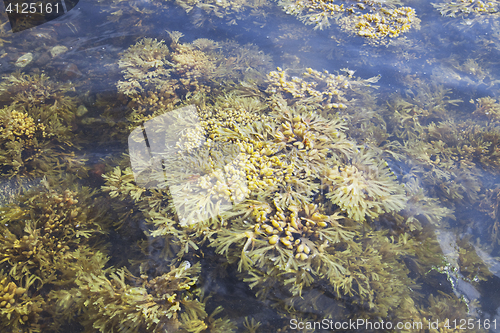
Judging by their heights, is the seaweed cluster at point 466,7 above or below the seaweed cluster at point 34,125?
above

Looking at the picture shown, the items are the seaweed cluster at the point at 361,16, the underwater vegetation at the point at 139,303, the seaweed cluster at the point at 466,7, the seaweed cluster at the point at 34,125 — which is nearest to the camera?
the underwater vegetation at the point at 139,303

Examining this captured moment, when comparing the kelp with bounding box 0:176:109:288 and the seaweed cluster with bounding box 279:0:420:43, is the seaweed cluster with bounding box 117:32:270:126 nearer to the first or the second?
the kelp with bounding box 0:176:109:288

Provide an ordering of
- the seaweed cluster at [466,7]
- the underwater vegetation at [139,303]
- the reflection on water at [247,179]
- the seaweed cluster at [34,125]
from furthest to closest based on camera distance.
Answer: the seaweed cluster at [466,7] → the seaweed cluster at [34,125] → the reflection on water at [247,179] → the underwater vegetation at [139,303]

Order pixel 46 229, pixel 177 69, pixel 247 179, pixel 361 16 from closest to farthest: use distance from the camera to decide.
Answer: pixel 46 229 → pixel 247 179 → pixel 177 69 → pixel 361 16

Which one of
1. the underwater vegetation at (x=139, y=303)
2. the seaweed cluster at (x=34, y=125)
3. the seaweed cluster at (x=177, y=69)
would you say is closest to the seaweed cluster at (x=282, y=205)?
the underwater vegetation at (x=139, y=303)

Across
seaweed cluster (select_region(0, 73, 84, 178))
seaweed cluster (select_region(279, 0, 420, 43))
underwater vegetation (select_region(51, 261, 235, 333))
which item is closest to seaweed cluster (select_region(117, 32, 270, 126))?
seaweed cluster (select_region(0, 73, 84, 178))

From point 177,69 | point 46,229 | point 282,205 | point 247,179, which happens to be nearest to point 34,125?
point 46,229

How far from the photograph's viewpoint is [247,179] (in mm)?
2133

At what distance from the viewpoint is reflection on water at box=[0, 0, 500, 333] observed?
1818 millimetres

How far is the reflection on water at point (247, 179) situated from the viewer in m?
1.82

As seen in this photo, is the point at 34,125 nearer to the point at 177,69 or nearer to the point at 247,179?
the point at 177,69

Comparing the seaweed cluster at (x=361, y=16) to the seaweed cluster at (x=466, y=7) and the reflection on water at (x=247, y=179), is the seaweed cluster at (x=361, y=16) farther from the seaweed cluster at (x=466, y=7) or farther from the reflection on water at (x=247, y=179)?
the seaweed cluster at (x=466, y=7)

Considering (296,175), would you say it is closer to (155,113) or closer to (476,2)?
(155,113)

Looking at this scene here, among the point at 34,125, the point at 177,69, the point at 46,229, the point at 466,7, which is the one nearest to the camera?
the point at 46,229
